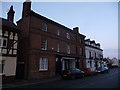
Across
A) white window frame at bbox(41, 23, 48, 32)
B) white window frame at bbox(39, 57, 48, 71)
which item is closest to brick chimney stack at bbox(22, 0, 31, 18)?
white window frame at bbox(41, 23, 48, 32)

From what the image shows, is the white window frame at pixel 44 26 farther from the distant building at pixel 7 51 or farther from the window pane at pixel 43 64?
the distant building at pixel 7 51

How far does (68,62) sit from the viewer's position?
94.5 ft

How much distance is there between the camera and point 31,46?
1925cm

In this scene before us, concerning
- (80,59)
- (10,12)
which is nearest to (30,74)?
(10,12)

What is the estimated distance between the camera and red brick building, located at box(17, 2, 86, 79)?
1914 centimetres

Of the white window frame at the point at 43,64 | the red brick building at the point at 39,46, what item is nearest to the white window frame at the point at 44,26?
the red brick building at the point at 39,46

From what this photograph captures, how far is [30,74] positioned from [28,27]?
7129 millimetres

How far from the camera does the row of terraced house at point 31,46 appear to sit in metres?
16.4

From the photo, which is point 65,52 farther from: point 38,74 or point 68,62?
point 38,74

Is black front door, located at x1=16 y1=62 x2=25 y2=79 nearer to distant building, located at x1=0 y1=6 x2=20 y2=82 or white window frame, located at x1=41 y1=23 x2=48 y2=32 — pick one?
distant building, located at x1=0 y1=6 x2=20 y2=82

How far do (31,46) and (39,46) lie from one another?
5.30ft

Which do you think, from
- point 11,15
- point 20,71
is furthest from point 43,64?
point 11,15

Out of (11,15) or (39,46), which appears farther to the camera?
(11,15)

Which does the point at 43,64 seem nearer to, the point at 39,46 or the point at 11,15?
the point at 39,46
